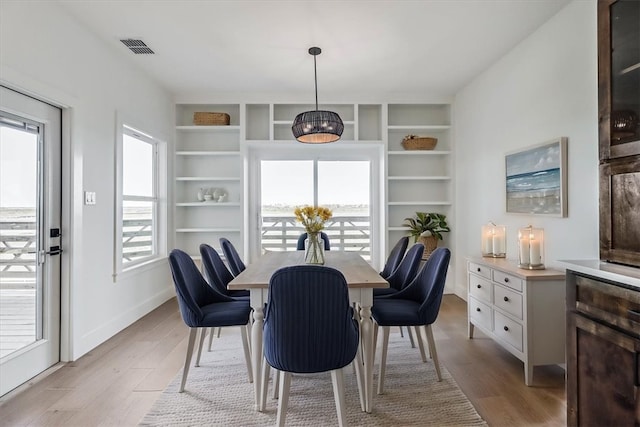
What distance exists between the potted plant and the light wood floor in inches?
57.5

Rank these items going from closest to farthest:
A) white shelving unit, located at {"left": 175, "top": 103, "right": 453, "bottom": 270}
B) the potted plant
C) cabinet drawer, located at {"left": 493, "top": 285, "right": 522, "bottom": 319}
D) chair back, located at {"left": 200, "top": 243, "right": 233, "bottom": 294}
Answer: cabinet drawer, located at {"left": 493, "top": 285, "right": 522, "bottom": 319} < chair back, located at {"left": 200, "top": 243, "right": 233, "bottom": 294} < the potted plant < white shelving unit, located at {"left": 175, "top": 103, "right": 453, "bottom": 270}

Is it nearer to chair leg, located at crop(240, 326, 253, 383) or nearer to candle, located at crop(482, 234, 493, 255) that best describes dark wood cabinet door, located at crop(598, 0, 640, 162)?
candle, located at crop(482, 234, 493, 255)

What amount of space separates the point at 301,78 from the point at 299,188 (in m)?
1.56

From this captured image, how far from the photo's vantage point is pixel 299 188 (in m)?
5.08

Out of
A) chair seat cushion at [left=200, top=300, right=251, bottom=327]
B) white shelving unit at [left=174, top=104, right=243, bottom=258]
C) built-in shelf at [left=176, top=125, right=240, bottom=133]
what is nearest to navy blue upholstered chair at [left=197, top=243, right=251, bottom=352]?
chair seat cushion at [left=200, top=300, right=251, bottom=327]

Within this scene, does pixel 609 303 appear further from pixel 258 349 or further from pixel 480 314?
pixel 258 349

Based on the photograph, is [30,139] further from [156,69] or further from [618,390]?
[618,390]

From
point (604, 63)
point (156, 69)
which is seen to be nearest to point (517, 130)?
point (604, 63)

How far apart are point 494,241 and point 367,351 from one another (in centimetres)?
202

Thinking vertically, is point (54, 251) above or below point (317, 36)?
below

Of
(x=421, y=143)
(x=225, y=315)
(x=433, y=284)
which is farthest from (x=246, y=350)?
(x=421, y=143)

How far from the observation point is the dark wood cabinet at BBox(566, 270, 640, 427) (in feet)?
4.72

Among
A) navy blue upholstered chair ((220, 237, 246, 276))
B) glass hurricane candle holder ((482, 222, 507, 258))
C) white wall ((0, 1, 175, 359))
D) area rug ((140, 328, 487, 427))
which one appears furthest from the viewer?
glass hurricane candle holder ((482, 222, 507, 258))

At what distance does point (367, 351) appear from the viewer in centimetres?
204
